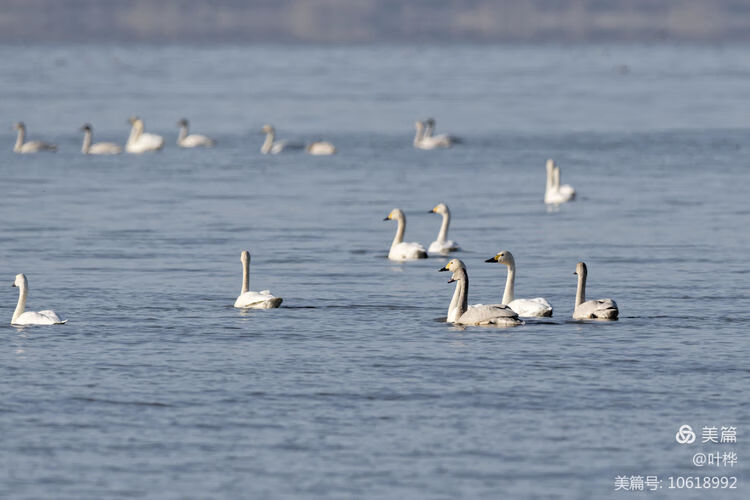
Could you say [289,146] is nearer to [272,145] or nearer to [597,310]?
[272,145]

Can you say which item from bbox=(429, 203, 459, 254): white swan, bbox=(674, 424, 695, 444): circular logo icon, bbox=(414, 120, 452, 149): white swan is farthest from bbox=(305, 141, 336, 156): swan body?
bbox=(674, 424, 695, 444): circular logo icon

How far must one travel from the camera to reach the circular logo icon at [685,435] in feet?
58.7

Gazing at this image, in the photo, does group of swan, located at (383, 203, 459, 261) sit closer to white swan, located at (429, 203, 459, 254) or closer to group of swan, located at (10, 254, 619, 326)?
white swan, located at (429, 203, 459, 254)

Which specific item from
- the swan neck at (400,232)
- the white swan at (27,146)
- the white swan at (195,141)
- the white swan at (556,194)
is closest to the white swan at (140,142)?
the white swan at (195,141)

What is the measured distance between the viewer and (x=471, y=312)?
24.9 meters

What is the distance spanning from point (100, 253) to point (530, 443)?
1796cm

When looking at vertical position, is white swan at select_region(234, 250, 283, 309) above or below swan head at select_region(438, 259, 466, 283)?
below

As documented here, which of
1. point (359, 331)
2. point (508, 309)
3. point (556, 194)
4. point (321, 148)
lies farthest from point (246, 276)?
point (321, 148)

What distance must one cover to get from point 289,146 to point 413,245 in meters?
30.8

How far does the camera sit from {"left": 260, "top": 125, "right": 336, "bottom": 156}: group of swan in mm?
60562

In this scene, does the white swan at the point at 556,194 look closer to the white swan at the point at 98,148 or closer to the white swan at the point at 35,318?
the white swan at the point at 35,318

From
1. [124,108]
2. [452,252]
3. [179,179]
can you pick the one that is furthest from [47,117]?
[452,252]

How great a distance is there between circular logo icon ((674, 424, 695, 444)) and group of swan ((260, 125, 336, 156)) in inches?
1664

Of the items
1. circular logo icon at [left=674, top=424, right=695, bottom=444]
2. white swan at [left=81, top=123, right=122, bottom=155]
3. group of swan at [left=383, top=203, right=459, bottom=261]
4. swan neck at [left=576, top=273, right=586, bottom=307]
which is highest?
white swan at [left=81, top=123, right=122, bottom=155]
